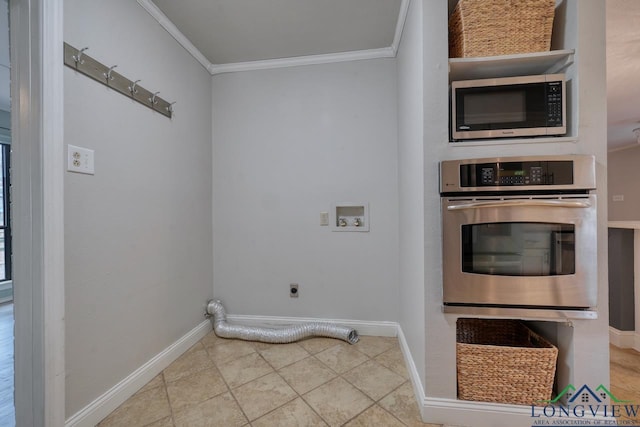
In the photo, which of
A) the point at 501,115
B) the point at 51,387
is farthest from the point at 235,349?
the point at 501,115

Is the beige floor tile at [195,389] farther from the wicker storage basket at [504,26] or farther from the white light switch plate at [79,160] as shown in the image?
the wicker storage basket at [504,26]

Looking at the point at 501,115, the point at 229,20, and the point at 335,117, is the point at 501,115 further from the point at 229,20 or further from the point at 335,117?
the point at 229,20

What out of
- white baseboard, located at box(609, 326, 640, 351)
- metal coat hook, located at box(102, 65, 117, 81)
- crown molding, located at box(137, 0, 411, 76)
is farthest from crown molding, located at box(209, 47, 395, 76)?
white baseboard, located at box(609, 326, 640, 351)

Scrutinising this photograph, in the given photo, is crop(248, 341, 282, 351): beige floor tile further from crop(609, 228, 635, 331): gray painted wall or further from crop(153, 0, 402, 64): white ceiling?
crop(609, 228, 635, 331): gray painted wall

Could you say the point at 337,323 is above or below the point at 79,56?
below

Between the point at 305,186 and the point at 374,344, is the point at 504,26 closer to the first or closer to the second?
the point at 305,186

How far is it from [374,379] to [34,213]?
6.52 ft

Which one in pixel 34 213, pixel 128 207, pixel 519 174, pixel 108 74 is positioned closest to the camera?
Result: pixel 34 213

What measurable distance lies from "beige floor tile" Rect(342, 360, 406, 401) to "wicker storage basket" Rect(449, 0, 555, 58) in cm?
192

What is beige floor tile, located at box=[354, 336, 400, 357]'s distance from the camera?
206 centimetres

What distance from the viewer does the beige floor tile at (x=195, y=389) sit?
60.4 inches

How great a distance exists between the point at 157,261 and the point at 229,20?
1774 millimetres

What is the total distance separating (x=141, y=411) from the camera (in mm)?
1465

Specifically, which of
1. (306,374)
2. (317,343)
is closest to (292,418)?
(306,374)
